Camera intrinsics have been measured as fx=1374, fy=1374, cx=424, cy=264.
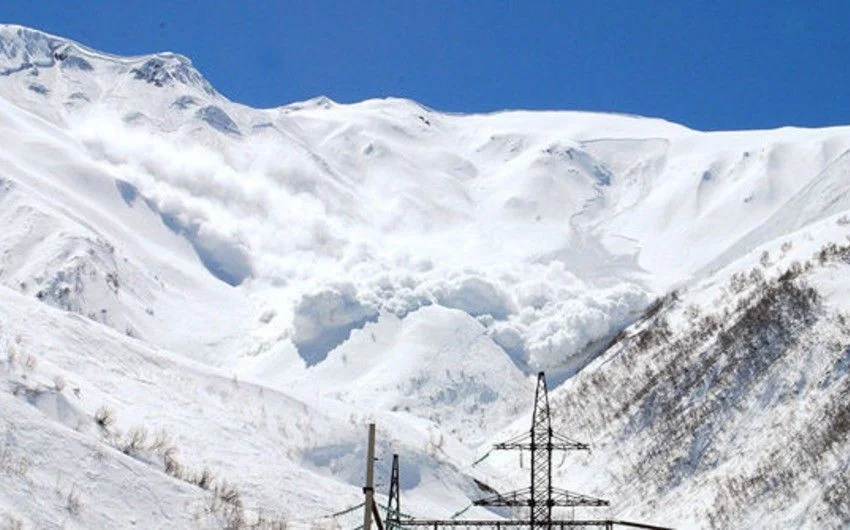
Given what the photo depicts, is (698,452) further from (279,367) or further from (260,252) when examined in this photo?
(260,252)

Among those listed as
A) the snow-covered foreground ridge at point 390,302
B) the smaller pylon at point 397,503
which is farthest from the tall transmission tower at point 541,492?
the snow-covered foreground ridge at point 390,302

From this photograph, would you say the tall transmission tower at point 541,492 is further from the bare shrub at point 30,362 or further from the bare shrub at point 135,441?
Result: the bare shrub at point 30,362

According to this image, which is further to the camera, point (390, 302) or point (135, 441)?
point (390, 302)

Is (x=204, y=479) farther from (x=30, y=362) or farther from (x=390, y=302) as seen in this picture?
(x=390, y=302)

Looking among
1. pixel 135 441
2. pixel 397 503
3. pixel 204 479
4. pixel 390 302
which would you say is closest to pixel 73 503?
pixel 204 479

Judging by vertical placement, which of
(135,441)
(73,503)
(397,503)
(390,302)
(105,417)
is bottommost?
(397,503)

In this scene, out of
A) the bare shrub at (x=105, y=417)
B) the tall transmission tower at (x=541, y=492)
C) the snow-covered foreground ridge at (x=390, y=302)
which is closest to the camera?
the tall transmission tower at (x=541, y=492)

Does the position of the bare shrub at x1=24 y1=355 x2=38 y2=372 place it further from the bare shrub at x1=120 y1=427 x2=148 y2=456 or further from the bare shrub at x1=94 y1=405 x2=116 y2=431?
the bare shrub at x1=120 y1=427 x2=148 y2=456

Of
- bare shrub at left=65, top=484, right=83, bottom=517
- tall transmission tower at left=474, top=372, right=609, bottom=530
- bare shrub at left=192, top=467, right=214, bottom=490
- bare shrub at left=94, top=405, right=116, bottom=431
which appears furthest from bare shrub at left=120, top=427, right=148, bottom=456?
tall transmission tower at left=474, top=372, right=609, bottom=530

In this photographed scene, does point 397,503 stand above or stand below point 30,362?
below
